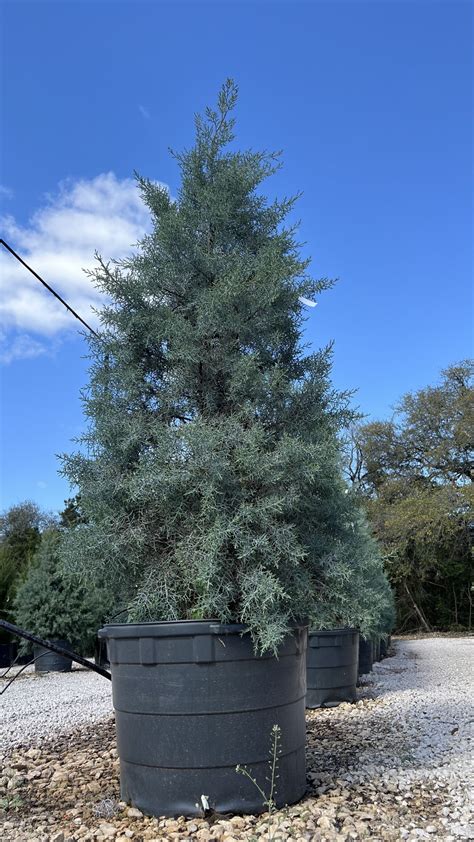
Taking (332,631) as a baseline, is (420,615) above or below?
below

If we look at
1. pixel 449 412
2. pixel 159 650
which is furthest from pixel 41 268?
pixel 449 412

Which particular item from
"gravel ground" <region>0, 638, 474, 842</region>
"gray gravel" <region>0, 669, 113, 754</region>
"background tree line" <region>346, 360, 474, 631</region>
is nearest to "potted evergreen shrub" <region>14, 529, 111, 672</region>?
"gray gravel" <region>0, 669, 113, 754</region>

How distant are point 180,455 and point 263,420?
0.49 m

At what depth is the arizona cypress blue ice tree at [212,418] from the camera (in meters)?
2.71

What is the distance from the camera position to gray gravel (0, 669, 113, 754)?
4598mm

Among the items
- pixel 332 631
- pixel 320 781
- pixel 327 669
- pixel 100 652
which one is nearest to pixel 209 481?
pixel 320 781

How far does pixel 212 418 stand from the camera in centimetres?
300

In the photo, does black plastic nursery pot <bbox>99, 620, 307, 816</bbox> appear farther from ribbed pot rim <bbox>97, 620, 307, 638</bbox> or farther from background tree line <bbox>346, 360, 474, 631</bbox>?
background tree line <bbox>346, 360, 474, 631</bbox>

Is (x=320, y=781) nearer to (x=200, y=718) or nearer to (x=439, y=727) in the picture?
(x=200, y=718)

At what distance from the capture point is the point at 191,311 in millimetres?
3242

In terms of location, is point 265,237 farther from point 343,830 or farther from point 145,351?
point 343,830

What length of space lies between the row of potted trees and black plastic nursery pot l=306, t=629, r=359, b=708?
8.27ft

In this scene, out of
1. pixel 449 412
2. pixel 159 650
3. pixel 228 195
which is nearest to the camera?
pixel 159 650

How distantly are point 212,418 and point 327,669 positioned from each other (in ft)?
11.1
